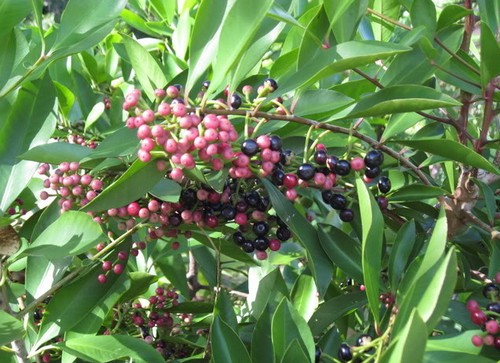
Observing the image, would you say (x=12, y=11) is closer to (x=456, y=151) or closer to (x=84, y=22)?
(x=84, y=22)

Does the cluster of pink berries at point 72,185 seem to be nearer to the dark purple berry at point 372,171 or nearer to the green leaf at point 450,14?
the dark purple berry at point 372,171

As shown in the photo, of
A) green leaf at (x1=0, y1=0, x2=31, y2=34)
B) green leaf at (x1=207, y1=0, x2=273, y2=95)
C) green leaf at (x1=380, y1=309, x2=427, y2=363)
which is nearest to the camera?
green leaf at (x1=380, y1=309, x2=427, y2=363)

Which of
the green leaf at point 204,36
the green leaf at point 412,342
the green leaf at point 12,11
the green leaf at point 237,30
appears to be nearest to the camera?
the green leaf at point 412,342

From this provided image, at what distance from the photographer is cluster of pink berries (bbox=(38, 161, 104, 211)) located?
1126 mm

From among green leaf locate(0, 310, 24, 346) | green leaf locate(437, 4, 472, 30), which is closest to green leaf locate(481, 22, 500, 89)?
green leaf locate(437, 4, 472, 30)

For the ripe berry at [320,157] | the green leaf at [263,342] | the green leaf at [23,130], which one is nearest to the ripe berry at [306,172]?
the ripe berry at [320,157]

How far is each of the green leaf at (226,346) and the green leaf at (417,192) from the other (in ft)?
1.43

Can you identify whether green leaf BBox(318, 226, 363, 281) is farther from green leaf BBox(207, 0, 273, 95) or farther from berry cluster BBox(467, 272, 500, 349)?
green leaf BBox(207, 0, 273, 95)

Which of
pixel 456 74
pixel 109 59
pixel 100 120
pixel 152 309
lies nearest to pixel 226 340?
pixel 152 309

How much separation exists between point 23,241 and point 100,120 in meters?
0.52

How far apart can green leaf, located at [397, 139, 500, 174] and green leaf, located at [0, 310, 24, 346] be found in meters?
0.72

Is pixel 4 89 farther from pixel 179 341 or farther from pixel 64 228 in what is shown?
pixel 179 341

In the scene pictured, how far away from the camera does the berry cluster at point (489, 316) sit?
38.2 inches

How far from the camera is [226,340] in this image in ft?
3.33
